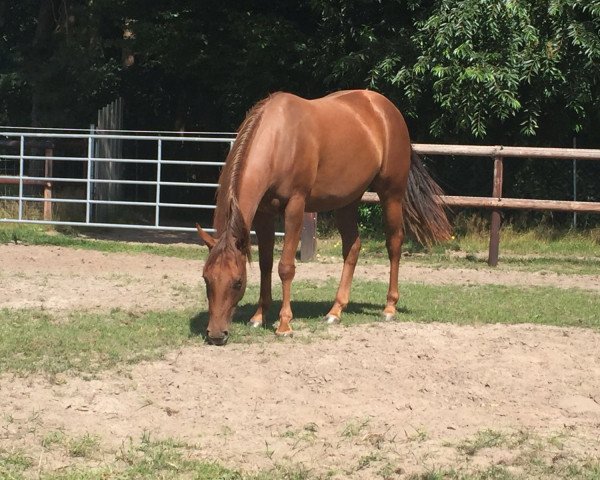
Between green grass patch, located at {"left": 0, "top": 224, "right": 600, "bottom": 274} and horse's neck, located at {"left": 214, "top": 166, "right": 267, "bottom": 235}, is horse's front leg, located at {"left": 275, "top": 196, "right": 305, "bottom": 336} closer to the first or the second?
horse's neck, located at {"left": 214, "top": 166, "right": 267, "bottom": 235}

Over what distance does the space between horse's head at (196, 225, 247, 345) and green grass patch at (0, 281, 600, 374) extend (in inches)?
10.3

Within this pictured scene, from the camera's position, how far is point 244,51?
1557cm

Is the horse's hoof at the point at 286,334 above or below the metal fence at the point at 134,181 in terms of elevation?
below

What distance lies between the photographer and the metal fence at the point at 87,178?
1374 centimetres

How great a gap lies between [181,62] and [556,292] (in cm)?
800

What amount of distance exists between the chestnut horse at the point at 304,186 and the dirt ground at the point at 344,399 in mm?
552

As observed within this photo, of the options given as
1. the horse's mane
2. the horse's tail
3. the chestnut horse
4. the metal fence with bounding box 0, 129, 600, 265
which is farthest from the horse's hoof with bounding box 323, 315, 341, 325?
the metal fence with bounding box 0, 129, 600, 265

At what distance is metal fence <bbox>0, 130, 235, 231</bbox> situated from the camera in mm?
13742

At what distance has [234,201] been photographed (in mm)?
7129

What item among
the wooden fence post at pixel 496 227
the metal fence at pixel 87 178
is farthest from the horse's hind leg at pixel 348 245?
the metal fence at pixel 87 178

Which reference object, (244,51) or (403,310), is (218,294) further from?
(244,51)

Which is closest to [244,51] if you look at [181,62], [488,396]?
[181,62]

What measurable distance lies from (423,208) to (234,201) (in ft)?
9.00

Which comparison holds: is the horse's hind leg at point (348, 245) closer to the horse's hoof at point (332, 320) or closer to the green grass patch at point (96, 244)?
the horse's hoof at point (332, 320)
